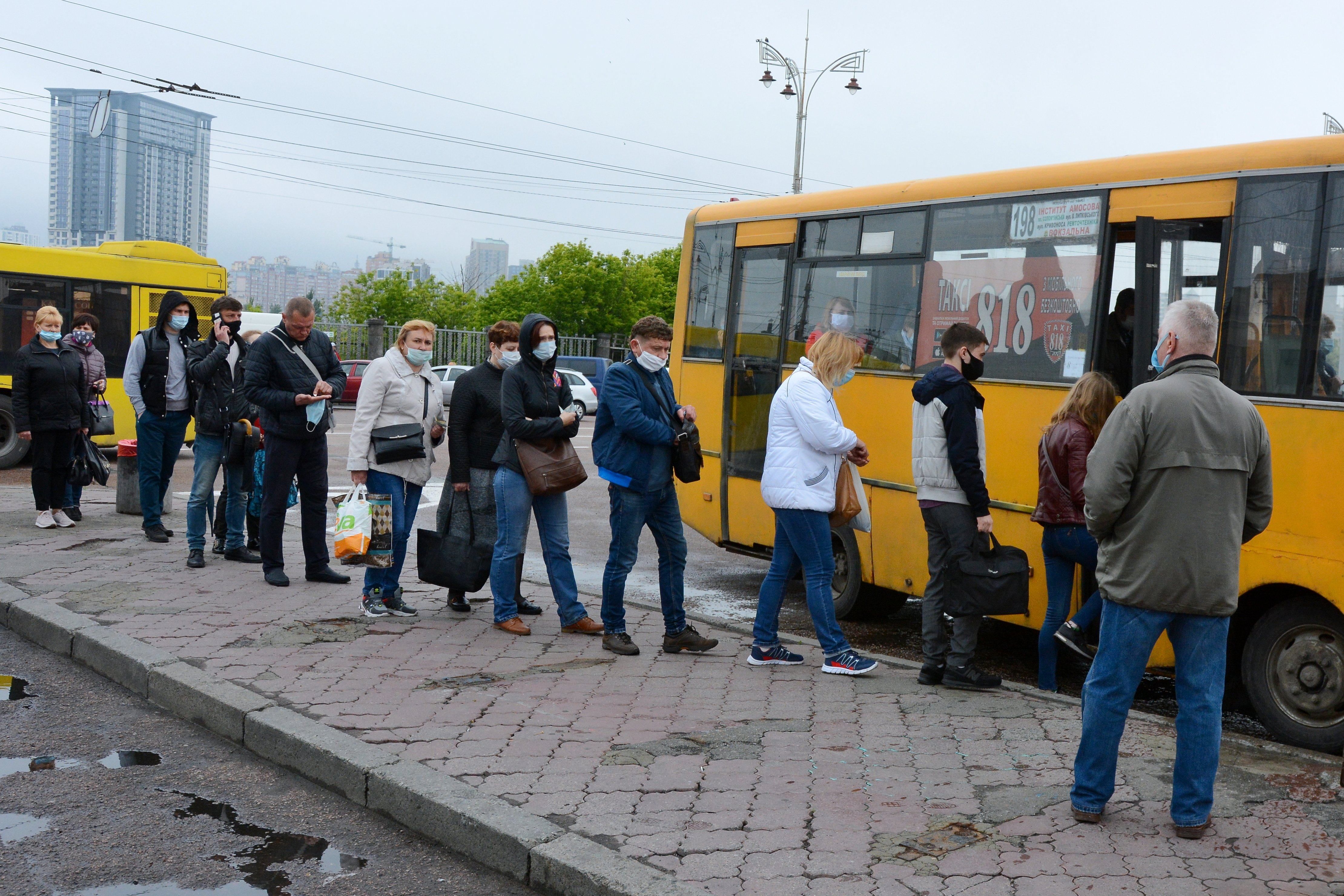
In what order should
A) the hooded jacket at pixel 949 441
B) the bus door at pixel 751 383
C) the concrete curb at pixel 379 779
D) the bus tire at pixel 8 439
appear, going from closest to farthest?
1. the concrete curb at pixel 379 779
2. the hooded jacket at pixel 949 441
3. the bus door at pixel 751 383
4. the bus tire at pixel 8 439

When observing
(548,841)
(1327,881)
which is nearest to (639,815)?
(548,841)

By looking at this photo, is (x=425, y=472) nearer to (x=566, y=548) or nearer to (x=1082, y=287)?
(x=566, y=548)

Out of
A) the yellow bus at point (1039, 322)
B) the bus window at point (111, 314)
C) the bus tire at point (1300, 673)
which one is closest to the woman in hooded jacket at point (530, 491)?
the yellow bus at point (1039, 322)

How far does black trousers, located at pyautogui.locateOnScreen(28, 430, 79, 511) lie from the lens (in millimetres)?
10281

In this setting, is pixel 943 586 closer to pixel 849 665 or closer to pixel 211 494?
pixel 849 665

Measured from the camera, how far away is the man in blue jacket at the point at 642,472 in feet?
21.2

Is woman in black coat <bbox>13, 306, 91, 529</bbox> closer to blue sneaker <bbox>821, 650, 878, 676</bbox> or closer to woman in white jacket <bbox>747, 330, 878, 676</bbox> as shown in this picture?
woman in white jacket <bbox>747, 330, 878, 676</bbox>

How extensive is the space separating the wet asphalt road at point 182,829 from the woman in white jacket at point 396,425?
7.00ft

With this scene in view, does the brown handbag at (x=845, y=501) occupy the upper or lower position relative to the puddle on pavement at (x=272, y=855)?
upper

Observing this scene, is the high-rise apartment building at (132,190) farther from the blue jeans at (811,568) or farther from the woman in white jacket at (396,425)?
the blue jeans at (811,568)

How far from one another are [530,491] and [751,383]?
2.60 m

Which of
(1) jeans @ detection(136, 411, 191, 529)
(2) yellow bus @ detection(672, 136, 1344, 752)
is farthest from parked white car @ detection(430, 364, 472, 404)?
(2) yellow bus @ detection(672, 136, 1344, 752)

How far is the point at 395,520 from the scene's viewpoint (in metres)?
7.56

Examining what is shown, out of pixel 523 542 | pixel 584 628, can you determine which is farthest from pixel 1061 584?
pixel 523 542
